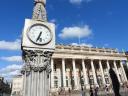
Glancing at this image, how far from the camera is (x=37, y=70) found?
223 inches

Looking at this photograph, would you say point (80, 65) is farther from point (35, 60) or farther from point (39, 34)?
point (35, 60)

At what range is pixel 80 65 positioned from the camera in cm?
5628

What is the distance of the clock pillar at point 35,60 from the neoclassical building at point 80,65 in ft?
135

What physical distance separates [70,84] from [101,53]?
14.7 m

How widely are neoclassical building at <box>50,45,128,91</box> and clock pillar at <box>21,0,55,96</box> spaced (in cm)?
4111

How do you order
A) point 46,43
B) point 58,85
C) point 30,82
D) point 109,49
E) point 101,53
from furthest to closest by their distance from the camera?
1. point 109,49
2. point 101,53
3. point 58,85
4. point 46,43
5. point 30,82

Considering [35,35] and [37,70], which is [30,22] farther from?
[37,70]

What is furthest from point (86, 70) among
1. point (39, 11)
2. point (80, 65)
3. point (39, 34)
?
point (39, 34)

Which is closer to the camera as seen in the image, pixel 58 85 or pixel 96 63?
pixel 58 85

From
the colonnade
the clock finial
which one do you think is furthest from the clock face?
the colonnade

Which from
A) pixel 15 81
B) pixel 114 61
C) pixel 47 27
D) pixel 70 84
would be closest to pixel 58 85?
pixel 70 84

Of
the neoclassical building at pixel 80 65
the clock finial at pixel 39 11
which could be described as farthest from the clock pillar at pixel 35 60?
the neoclassical building at pixel 80 65

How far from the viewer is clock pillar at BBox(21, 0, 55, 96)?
5594 mm

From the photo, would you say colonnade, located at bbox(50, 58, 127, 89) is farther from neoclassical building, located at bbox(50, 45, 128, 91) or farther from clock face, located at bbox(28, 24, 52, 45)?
clock face, located at bbox(28, 24, 52, 45)
